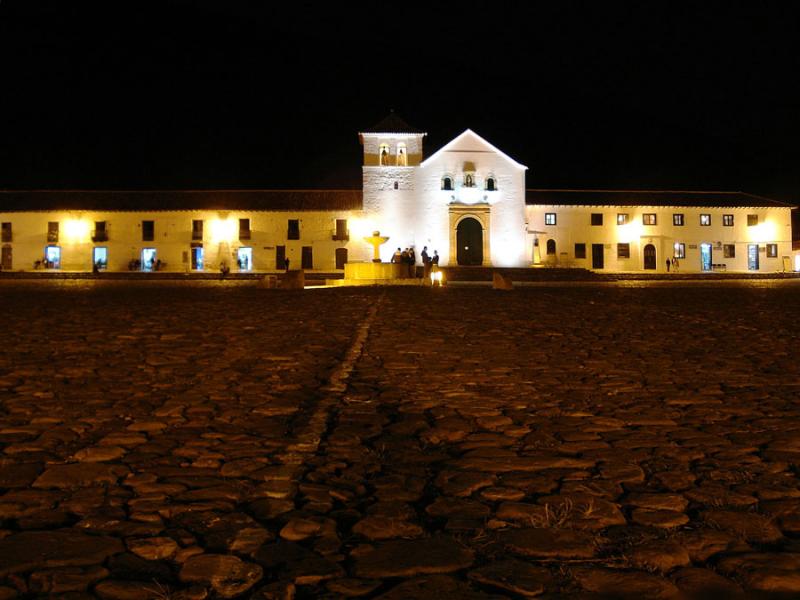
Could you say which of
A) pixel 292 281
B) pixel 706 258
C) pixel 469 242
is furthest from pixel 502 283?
pixel 706 258

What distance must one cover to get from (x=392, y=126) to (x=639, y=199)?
16225mm

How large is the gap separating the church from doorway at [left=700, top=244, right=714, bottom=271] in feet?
0.21

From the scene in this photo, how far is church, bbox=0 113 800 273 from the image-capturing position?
46.2 m

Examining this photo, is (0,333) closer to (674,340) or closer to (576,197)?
(674,340)

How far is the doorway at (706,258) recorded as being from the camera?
48.9 metres

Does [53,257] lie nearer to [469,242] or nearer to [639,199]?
[469,242]

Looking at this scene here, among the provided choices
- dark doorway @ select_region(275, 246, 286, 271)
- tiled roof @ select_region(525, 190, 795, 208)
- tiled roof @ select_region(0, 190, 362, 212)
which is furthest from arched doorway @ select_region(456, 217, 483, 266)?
dark doorway @ select_region(275, 246, 286, 271)

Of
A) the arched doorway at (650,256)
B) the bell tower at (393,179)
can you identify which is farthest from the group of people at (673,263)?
the bell tower at (393,179)

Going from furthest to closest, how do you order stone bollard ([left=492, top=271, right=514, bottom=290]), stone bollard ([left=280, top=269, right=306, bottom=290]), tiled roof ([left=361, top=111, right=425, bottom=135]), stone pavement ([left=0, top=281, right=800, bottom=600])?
tiled roof ([left=361, top=111, right=425, bottom=135]), stone bollard ([left=280, top=269, right=306, bottom=290]), stone bollard ([left=492, top=271, right=514, bottom=290]), stone pavement ([left=0, top=281, right=800, bottom=600])

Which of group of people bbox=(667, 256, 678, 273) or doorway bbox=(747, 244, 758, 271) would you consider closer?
group of people bbox=(667, 256, 678, 273)

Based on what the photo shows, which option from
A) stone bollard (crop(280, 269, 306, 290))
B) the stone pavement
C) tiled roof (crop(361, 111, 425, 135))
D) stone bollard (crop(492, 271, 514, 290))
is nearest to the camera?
the stone pavement

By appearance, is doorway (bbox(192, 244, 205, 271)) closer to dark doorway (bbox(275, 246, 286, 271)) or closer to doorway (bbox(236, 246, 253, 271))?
doorway (bbox(236, 246, 253, 271))

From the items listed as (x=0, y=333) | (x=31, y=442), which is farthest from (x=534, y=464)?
(x=0, y=333)

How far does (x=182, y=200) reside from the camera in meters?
48.2
